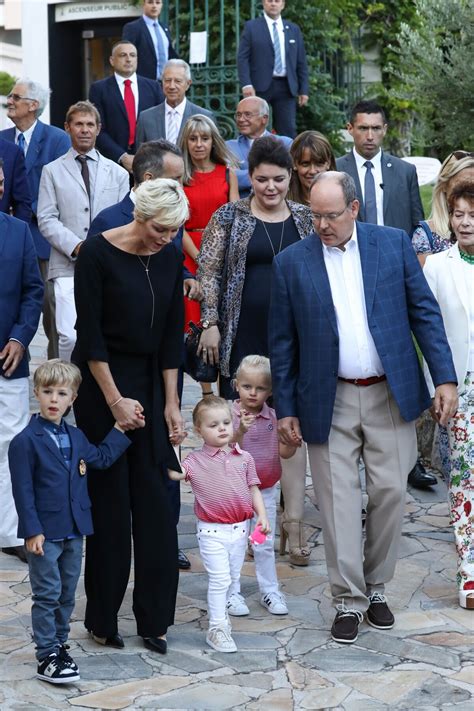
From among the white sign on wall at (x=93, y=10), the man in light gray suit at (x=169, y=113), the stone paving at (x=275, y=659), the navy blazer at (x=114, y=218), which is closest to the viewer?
the stone paving at (x=275, y=659)

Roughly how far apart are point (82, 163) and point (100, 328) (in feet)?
11.3

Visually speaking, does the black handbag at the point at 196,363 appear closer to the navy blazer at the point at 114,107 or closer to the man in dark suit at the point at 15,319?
the man in dark suit at the point at 15,319

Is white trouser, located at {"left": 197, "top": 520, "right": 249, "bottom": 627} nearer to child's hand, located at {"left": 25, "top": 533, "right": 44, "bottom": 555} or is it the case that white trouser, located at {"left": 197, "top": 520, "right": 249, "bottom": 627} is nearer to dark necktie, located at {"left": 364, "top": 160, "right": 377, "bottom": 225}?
child's hand, located at {"left": 25, "top": 533, "right": 44, "bottom": 555}

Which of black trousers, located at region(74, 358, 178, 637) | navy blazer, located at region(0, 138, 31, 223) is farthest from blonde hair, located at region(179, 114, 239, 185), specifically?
black trousers, located at region(74, 358, 178, 637)

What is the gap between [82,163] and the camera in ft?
29.6

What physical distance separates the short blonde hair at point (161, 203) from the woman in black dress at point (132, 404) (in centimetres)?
5

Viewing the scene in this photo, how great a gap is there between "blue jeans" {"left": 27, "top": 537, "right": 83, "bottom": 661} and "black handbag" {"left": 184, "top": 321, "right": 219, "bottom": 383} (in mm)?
1629

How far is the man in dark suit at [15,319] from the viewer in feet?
22.4

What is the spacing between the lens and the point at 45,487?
5527mm

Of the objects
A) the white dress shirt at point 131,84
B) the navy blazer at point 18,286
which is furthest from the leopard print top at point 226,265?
the white dress shirt at point 131,84

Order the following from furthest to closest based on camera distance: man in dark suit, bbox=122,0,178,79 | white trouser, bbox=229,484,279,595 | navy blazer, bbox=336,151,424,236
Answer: man in dark suit, bbox=122,0,178,79 → navy blazer, bbox=336,151,424,236 → white trouser, bbox=229,484,279,595

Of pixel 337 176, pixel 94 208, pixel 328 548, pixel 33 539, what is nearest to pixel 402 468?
pixel 328 548

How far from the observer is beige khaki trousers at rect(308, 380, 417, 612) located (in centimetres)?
607

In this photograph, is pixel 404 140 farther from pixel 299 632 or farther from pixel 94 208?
pixel 299 632
